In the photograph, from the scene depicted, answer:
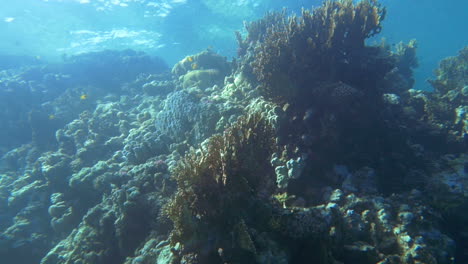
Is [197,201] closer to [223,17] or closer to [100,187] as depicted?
[100,187]

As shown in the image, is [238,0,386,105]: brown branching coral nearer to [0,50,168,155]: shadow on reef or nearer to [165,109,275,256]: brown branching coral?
[165,109,275,256]: brown branching coral

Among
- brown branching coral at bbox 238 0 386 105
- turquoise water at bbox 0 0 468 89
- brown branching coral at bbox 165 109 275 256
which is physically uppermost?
turquoise water at bbox 0 0 468 89

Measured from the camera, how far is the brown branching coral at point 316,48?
Result: 20.7ft

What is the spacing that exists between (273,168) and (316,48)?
3.51 meters

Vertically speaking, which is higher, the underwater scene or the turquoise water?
the turquoise water

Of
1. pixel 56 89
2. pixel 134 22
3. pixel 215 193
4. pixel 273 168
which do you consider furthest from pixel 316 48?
pixel 134 22

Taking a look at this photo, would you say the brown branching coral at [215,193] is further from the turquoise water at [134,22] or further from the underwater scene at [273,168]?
the turquoise water at [134,22]

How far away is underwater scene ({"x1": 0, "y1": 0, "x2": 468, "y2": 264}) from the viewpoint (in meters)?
3.42

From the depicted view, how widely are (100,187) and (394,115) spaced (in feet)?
29.2

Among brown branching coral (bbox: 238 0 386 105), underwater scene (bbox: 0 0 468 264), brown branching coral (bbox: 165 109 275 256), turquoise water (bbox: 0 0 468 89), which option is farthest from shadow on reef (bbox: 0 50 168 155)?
brown branching coral (bbox: 165 109 275 256)

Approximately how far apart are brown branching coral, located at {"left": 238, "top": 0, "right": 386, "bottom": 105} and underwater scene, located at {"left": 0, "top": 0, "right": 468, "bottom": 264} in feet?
0.13

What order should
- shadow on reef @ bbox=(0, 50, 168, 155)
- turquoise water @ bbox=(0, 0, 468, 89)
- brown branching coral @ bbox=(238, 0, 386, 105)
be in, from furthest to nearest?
turquoise water @ bbox=(0, 0, 468, 89) → shadow on reef @ bbox=(0, 50, 168, 155) → brown branching coral @ bbox=(238, 0, 386, 105)

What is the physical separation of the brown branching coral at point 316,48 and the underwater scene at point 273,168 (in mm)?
41

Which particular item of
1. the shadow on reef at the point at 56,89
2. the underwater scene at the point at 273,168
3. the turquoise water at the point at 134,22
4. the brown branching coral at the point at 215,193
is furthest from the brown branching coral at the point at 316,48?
the turquoise water at the point at 134,22
